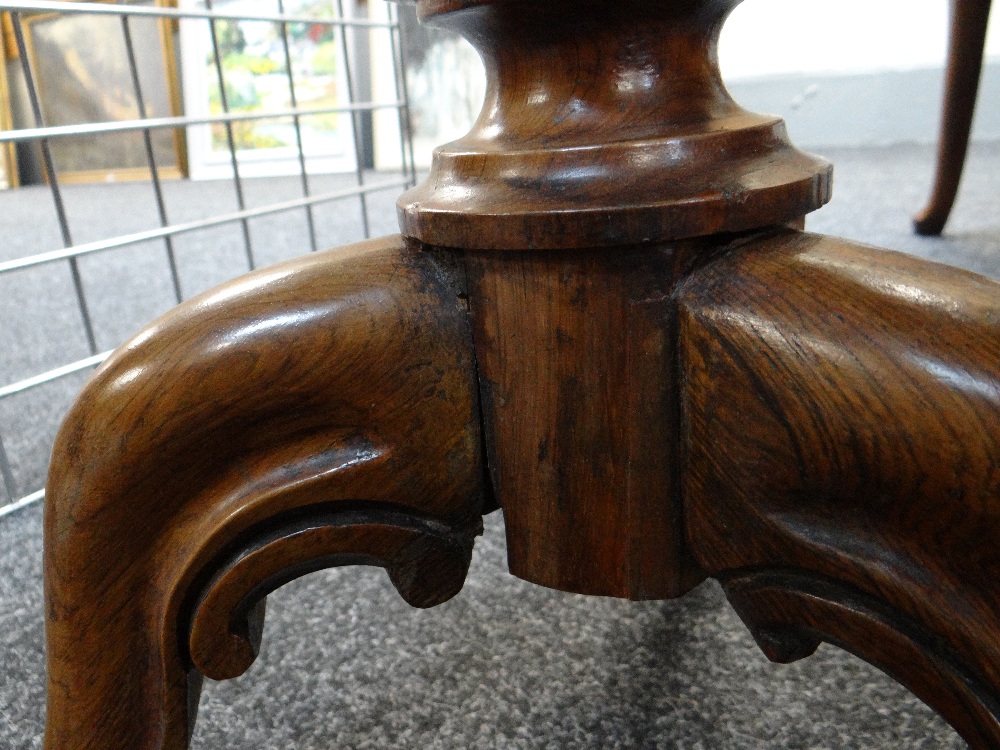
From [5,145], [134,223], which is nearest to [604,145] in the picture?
[134,223]

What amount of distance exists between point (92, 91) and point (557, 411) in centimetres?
361

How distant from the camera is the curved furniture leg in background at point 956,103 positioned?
103cm

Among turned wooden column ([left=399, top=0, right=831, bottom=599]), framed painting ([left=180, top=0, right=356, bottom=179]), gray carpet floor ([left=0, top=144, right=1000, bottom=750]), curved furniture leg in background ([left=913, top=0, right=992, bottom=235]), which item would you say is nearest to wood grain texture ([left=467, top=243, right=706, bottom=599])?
turned wooden column ([left=399, top=0, right=831, bottom=599])

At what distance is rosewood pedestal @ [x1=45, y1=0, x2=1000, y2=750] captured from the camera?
0.78ft

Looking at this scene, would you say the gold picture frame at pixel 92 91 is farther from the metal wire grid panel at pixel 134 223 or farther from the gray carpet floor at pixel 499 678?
the gray carpet floor at pixel 499 678

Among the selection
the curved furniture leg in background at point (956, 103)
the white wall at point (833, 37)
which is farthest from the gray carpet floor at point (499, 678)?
the white wall at point (833, 37)

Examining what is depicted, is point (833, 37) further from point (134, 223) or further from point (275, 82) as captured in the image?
point (134, 223)

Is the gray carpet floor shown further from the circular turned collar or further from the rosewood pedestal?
the circular turned collar

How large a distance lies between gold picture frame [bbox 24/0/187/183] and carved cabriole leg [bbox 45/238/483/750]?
10.0 feet

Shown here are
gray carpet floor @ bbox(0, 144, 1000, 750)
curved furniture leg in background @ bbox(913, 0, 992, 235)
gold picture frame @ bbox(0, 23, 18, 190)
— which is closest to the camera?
gray carpet floor @ bbox(0, 144, 1000, 750)

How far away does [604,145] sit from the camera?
0.88 feet

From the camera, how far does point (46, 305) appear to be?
143 centimetres

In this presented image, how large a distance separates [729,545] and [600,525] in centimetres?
4

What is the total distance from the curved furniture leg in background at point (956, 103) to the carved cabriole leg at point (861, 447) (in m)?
0.96
